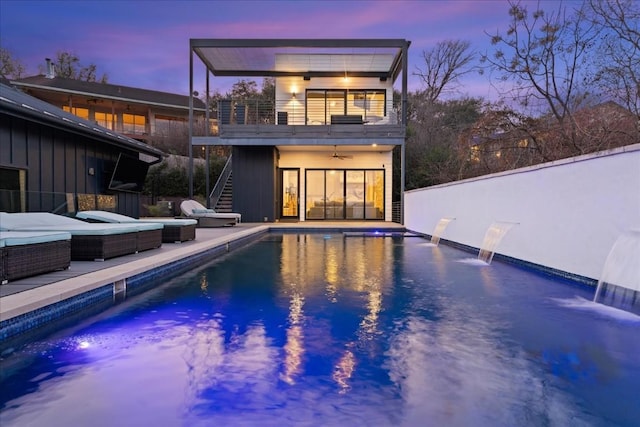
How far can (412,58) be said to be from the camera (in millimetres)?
23750

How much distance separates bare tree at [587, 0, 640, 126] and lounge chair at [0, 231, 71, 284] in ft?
27.8

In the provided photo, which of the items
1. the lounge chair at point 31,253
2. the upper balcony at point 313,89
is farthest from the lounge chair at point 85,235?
the upper balcony at point 313,89

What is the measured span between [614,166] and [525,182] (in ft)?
6.50

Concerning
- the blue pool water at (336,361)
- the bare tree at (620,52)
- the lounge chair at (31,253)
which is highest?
the bare tree at (620,52)

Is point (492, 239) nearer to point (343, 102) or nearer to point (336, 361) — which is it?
point (336, 361)

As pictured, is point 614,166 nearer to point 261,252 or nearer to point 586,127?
point 586,127

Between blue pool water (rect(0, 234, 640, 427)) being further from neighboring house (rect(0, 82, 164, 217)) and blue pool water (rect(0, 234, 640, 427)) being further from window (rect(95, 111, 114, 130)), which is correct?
window (rect(95, 111, 114, 130))

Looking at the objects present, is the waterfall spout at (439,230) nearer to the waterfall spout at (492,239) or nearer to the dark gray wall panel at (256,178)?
the waterfall spout at (492,239)

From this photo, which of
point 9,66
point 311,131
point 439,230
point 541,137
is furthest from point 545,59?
point 9,66

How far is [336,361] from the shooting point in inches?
109

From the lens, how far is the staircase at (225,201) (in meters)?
16.6

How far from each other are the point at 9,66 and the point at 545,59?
102 ft

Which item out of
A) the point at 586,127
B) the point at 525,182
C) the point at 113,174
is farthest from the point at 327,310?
the point at 113,174

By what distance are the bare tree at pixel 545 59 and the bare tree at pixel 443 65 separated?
44.7 feet
